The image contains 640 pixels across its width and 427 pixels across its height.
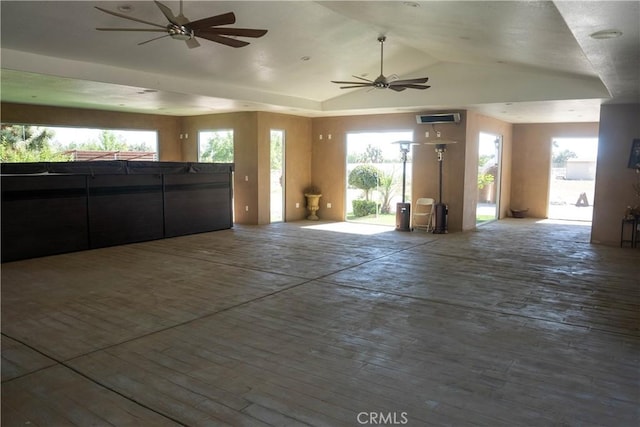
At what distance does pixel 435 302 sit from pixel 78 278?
4271mm

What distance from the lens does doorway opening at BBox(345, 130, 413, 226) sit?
10984mm

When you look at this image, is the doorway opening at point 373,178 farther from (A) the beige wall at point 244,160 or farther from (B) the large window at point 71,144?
(B) the large window at point 71,144

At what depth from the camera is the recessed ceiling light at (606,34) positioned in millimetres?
3629

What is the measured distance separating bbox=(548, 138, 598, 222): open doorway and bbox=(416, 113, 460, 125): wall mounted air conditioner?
4277mm

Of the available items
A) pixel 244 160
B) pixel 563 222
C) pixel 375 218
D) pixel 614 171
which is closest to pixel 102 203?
pixel 244 160

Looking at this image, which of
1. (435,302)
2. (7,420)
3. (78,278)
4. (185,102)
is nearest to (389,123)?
(185,102)

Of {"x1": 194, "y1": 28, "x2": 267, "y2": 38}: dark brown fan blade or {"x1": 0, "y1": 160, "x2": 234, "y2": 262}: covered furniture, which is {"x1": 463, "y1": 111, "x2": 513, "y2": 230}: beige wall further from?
{"x1": 194, "y1": 28, "x2": 267, "y2": 38}: dark brown fan blade

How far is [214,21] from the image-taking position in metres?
4.05

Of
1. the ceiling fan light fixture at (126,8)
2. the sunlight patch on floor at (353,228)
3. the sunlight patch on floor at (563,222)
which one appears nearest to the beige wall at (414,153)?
the sunlight patch on floor at (563,222)

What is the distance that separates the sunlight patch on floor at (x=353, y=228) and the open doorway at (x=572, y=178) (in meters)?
5.38

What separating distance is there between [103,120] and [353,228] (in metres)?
6.43

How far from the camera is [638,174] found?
8031mm

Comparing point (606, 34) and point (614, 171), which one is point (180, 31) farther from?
point (614, 171)

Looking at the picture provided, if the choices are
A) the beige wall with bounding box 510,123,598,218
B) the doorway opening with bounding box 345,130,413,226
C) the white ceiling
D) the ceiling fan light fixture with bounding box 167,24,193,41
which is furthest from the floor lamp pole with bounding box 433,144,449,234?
the ceiling fan light fixture with bounding box 167,24,193,41
